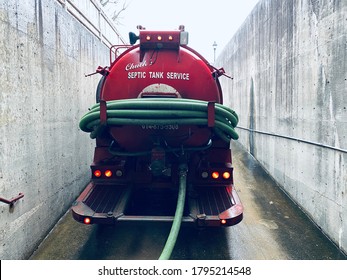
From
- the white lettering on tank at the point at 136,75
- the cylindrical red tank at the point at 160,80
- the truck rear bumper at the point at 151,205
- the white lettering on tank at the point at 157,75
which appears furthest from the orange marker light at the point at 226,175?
the white lettering on tank at the point at 136,75

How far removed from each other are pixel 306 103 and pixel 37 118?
407cm

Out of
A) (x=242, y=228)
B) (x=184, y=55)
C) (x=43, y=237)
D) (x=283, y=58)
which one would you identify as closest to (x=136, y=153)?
(x=184, y=55)

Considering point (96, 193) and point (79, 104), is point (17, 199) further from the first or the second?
point (79, 104)

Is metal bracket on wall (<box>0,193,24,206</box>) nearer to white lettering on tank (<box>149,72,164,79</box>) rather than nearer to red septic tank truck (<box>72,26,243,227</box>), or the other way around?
red septic tank truck (<box>72,26,243,227</box>)

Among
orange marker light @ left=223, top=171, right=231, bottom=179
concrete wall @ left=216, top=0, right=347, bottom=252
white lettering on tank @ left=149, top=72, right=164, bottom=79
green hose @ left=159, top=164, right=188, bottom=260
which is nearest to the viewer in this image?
green hose @ left=159, top=164, right=188, bottom=260

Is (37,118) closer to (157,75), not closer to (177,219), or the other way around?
(157,75)

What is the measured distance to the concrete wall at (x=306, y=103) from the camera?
3.80 metres

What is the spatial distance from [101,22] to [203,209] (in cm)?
671

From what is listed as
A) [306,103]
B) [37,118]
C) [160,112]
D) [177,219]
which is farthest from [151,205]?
[306,103]

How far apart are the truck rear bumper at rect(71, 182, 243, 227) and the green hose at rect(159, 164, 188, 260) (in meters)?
0.12

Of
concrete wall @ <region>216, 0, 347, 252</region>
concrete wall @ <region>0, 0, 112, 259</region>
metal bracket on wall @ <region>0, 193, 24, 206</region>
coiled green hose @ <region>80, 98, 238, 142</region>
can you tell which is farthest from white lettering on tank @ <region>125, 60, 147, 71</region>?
concrete wall @ <region>216, 0, 347, 252</region>

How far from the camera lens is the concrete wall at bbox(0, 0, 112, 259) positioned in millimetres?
3141

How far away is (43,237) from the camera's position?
402cm

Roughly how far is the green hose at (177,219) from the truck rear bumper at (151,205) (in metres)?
0.12
